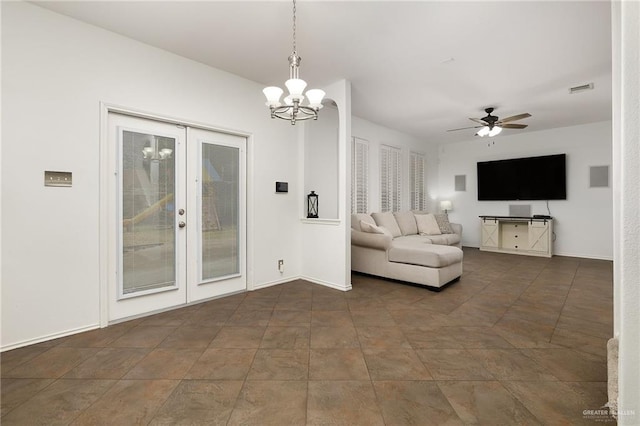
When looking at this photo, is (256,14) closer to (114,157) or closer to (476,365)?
(114,157)

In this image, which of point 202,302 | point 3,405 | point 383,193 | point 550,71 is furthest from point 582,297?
point 3,405

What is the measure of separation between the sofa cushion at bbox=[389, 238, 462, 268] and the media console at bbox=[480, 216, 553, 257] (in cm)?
356

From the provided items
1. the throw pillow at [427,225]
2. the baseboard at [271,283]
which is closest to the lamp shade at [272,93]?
the baseboard at [271,283]

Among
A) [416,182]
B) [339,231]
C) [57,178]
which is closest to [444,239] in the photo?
[416,182]

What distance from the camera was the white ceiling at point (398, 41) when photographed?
8.00 ft

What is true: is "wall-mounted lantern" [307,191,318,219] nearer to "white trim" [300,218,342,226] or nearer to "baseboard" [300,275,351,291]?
"white trim" [300,218,342,226]

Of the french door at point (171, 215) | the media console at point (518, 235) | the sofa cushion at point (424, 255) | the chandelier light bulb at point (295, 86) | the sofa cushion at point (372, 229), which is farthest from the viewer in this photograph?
the media console at point (518, 235)

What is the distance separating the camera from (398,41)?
292cm

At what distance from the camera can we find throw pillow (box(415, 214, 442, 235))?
6.29 m

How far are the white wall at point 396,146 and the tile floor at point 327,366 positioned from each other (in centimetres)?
327

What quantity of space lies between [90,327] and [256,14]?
10.9ft

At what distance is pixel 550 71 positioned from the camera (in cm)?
362

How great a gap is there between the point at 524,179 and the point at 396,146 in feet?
10.6

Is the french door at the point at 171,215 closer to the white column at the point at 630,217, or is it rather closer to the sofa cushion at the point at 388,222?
the sofa cushion at the point at 388,222
